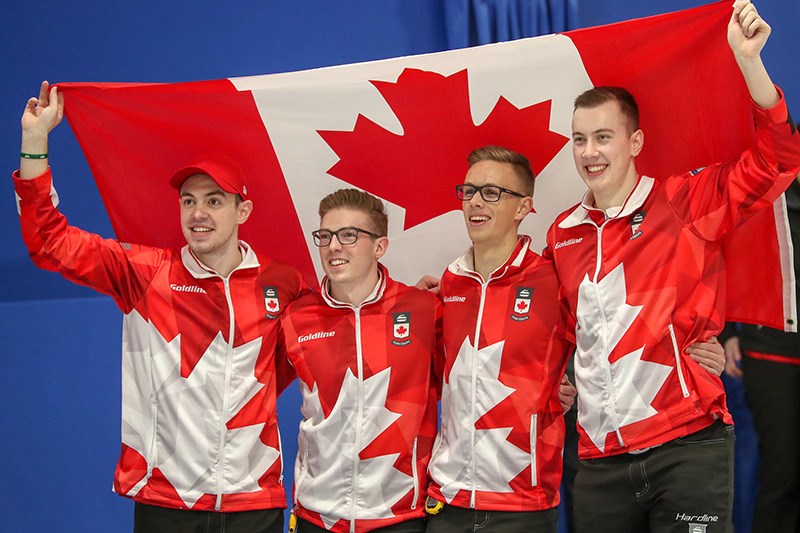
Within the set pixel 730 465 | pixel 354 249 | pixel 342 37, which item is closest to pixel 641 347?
pixel 730 465

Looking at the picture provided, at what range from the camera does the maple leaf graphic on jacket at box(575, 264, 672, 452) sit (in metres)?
2.76

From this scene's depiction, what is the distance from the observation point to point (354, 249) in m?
3.15

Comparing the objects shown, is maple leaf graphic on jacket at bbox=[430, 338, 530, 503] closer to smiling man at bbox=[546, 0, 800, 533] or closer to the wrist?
smiling man at bbox=[546, 0, 800, 533]

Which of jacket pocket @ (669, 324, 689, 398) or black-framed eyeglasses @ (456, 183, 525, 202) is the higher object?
black-framed eyeglasses @ (456, 183, 525, 202)

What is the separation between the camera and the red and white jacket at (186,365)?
10.1ft

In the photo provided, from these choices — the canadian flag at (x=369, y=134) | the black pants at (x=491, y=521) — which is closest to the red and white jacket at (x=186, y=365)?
the canadian flag at (x=369, y=134)

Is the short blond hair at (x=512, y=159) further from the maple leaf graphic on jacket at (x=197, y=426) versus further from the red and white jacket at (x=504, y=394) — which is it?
the maple leaf graphic on jacket at (x=197, y=426)

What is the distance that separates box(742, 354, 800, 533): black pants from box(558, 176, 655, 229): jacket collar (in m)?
1.42

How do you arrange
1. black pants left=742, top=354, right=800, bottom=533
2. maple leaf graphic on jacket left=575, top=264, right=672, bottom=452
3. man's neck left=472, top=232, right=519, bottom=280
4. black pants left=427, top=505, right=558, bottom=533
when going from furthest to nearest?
black pants left=742, top=354, right=800, bottom=533, man's neck left=472, top=232, right=519, bottom=280, black pants left=427, top=505, right=558, bottom=533, maple leaf graphic on jacket left=575, top=264, right=672, bottom=452

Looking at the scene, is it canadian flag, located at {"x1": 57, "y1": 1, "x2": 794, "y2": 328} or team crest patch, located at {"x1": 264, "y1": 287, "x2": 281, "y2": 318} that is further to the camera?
canadian flag, located at {"x1": 57, "y1": 1, "x2": 794, "y2": 328}

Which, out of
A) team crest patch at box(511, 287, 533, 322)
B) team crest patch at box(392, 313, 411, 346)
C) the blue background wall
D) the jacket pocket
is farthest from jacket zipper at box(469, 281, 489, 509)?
the blue background wall

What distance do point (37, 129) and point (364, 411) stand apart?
1505mm

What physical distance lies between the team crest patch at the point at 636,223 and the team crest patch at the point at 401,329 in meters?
0.81

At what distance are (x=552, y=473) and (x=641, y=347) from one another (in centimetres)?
54
